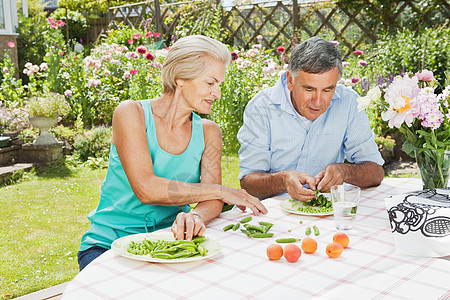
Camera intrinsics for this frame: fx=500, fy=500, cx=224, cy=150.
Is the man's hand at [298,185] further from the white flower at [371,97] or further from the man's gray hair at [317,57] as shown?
the man's gray hair at [317,57]

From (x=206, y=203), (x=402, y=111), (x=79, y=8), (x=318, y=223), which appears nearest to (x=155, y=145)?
(x=206, y=203)

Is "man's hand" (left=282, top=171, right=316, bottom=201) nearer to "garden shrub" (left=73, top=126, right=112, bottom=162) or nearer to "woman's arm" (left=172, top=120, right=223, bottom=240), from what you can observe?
"woman's arm" (left=172, top=120, right=223, bottom=240)

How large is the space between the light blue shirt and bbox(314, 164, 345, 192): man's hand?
1.03 ft

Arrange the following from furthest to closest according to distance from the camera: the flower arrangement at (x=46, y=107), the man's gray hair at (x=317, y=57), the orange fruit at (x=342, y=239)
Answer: the flower arrangement at (x=46, y=107) < the man's gray hair at (x=317, y=57) < the orange fruit at (x=342, y=239)

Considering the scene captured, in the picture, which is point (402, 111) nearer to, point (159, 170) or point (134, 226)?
point (159, 170)

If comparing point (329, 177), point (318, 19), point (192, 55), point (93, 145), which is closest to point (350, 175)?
point (329, 177)

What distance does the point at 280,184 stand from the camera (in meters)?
1.89

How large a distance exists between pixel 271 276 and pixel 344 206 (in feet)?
1.40

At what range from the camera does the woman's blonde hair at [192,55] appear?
5.59 ft

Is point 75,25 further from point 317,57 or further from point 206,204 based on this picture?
point 206,204

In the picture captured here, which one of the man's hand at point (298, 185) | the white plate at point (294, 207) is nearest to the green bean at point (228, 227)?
the white plate at point (294, 207)

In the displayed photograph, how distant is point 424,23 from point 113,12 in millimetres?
6687

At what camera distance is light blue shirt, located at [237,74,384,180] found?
219 centimetres

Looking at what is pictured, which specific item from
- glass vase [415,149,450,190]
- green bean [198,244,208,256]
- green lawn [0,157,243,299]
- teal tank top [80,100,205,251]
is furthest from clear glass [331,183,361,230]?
green lawn [0,157,243,299]
